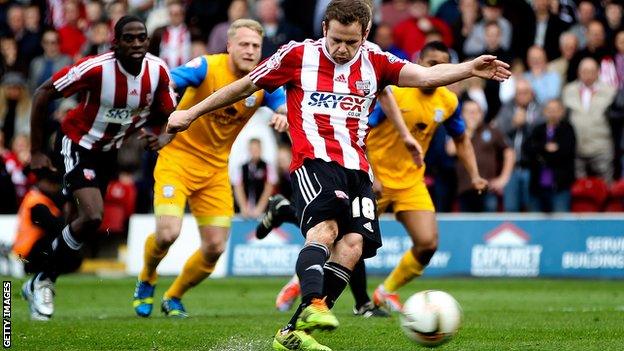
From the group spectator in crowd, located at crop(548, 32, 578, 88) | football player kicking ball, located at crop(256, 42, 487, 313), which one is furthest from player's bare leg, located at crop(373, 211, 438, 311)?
spectator in crowd, located at crop(548, 32, 578, 88)

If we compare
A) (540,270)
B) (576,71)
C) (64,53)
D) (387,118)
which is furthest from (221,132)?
(64,53)

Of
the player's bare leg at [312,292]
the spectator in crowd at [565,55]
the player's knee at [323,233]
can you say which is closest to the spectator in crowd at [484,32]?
the spectator in crowd at [565,55]

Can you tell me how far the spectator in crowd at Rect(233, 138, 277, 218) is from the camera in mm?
20172

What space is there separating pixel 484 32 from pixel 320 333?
11.6m

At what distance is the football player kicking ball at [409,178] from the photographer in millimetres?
12703

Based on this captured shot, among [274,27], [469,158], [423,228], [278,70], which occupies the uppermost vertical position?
[274,27]

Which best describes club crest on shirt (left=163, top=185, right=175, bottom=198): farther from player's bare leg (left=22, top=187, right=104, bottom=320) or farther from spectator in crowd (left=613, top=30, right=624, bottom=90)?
spectator in crowd (left=613, top=30, right=624, bottom=90)

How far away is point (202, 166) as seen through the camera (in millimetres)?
12414

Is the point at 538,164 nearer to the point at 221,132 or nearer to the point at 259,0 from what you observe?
the point at 259,0

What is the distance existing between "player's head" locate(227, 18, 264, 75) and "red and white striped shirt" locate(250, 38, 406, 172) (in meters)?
2.81

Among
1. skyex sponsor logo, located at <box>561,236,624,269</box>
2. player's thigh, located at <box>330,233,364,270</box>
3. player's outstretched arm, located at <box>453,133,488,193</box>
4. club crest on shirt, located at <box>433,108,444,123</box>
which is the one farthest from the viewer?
skyex sponsor logo, located at <box>561,236,624,269</box>

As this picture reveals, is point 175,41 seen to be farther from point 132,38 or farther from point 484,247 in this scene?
point 132,38

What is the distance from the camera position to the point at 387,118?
12.6 m

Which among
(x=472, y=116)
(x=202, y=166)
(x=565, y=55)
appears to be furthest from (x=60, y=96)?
(x=565, y=55)
